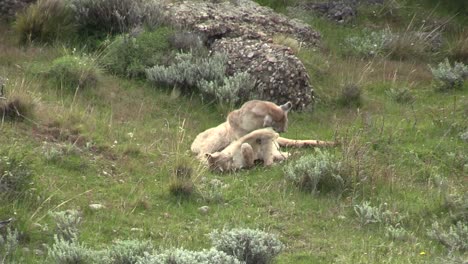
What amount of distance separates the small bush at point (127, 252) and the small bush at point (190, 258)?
0.51 feet

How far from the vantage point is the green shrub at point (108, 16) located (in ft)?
44.1

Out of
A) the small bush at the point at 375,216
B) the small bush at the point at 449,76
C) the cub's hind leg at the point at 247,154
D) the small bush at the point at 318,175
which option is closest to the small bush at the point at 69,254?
the small bush at the point at 375,216

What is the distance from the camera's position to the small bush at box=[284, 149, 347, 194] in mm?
8594

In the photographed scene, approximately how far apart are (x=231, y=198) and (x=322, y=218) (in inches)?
36.1

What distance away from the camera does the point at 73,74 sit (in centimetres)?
1142

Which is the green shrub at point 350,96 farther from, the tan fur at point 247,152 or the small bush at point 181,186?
the small bush at point 181,186

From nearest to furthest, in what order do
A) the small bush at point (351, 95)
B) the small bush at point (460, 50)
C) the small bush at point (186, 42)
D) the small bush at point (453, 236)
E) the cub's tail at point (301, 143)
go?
1. the small bush at point (453, 236)
2. the cub's tail at point (301, 143)
3. the small bush at point (351, 95)
4. the small bush at point (186, 42)
5. the small bush at point (460, 50)

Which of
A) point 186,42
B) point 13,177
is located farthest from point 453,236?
point 186,42

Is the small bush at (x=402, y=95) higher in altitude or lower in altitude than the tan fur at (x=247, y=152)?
lower

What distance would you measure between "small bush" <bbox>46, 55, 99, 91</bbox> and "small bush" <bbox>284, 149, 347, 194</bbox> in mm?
3749

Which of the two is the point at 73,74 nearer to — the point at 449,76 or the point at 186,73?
the point at 186,73

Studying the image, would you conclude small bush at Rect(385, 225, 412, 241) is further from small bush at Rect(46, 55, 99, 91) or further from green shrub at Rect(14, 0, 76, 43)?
green shrub at Rect(14, 0, 76, 43)

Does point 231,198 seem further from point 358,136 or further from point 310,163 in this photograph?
point 358,136

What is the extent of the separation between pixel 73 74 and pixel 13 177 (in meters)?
4.06
